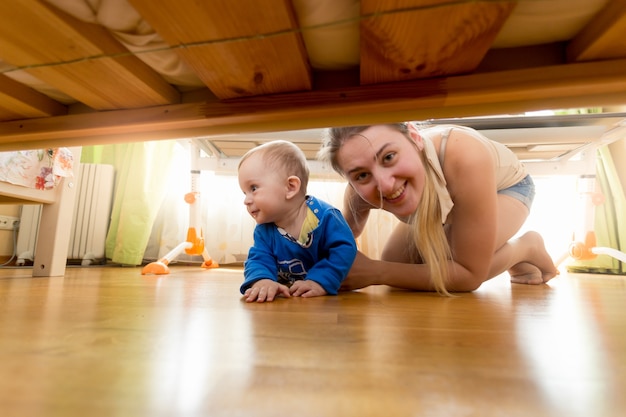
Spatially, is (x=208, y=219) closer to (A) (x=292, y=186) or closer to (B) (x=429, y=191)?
(A) (x=292, y=186)

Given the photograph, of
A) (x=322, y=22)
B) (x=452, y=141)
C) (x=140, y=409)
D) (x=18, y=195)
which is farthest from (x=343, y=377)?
(x=18, y=195)

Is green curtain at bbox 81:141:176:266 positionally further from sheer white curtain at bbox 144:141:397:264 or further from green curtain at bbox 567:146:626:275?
green curtain at bbox 567:146:626:275

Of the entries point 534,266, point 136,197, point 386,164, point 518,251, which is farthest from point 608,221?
point 136,197

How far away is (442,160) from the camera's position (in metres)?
0.96

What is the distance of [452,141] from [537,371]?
2.42 feet

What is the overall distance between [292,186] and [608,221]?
234 centimetres

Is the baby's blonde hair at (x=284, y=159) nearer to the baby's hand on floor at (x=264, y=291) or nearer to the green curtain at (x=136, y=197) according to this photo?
the baby's hand on floor at (x=264, y=291)

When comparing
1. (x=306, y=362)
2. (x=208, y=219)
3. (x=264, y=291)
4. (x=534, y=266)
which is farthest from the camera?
(x=208, y=219)

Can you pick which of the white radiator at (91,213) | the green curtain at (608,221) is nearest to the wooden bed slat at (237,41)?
the white radiator at (91,213)

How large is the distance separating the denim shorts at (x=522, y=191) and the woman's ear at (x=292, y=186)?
72 centimetres

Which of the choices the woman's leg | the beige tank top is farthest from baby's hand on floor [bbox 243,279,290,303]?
the woman's leg

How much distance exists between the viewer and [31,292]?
865mm

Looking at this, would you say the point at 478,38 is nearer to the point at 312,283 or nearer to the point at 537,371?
the point at 537,371

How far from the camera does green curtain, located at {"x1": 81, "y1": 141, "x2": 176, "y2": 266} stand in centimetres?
222
